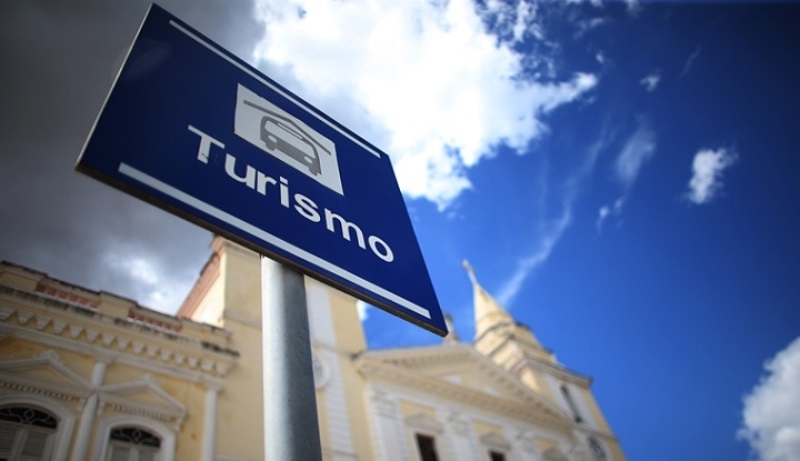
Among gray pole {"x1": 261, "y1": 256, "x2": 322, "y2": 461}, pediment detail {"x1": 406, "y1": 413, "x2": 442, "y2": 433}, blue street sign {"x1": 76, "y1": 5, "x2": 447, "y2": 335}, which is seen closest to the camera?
gray pole {"x1": 261, "y1": 256, "x2": 322, "y2": 461}

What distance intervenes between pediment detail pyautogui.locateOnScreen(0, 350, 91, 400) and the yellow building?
2 centimetres

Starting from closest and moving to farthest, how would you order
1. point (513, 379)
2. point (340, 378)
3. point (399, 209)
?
point (399, 209), point (340, 378), point (513, 379)

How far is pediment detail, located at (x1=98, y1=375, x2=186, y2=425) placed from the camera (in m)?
9.34

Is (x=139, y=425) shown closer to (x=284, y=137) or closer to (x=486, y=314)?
(x=284, y=137)

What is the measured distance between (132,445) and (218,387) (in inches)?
83.9

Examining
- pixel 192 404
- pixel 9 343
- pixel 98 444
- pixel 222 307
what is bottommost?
pixel 98 444

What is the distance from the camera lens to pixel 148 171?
1.82m

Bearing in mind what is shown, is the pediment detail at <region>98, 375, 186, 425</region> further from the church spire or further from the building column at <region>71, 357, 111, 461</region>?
the church spire

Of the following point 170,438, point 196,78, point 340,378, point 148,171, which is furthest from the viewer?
point 340,378

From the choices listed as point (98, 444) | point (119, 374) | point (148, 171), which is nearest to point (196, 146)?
point (148, 171)

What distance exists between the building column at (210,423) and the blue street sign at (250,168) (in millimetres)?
8997

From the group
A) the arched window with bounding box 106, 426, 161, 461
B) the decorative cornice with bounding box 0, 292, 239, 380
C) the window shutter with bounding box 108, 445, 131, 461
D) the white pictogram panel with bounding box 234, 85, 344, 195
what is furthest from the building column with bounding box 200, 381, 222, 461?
the white pictogram panel with bounding box 234, 85, 344, 195

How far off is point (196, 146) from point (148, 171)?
332mm

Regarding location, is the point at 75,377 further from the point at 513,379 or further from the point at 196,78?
the point at 513,379
